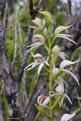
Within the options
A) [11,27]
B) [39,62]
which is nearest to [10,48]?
[11,27]

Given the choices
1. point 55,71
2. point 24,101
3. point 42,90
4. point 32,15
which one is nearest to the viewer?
point 55,71

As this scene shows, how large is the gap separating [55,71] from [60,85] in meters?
0.05

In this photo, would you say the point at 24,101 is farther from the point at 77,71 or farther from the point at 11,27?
the point at 11,27

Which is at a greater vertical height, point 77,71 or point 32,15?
point 32,15

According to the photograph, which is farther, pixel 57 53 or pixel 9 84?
pixel 9 84

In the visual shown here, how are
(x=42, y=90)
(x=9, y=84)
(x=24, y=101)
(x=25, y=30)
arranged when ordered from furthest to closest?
(x=25, y=30)
(x=24, y=101)
(x=42, y=90)
(x=9, y=84)

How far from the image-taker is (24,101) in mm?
1585

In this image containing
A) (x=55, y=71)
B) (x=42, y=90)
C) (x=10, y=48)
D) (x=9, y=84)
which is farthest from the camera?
(x=10, y=48)

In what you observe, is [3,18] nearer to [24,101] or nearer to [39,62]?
[39,62]

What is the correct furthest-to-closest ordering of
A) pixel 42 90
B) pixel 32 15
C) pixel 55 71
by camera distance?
pixel 42 90 → pixel 32 15 → pixel 55 71

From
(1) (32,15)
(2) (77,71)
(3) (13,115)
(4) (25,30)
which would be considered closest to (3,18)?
(1) (32,15)

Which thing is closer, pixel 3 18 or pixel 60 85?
pixel 60 85

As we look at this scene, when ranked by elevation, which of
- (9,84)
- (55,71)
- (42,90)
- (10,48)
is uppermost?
(55,71)

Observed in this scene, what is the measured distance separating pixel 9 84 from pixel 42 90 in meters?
0.27
